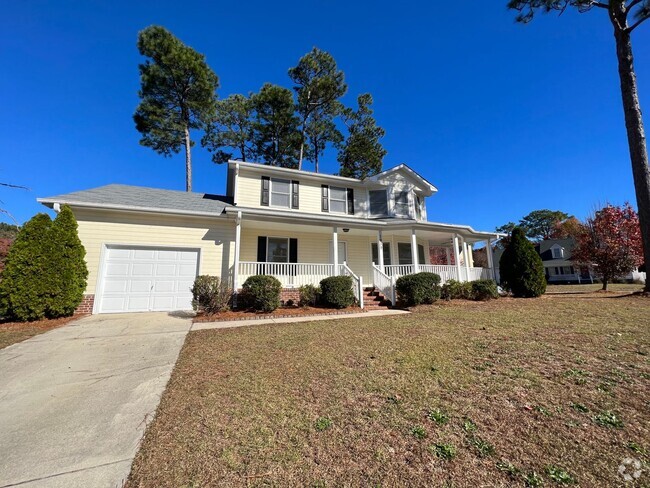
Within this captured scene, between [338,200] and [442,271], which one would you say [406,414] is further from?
[338,200]

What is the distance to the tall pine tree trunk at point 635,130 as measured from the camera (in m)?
11.2

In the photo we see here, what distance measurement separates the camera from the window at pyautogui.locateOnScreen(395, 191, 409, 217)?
15.6 m

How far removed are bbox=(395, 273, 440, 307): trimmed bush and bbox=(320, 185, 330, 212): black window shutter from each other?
597cm

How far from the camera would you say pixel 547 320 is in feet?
22.1

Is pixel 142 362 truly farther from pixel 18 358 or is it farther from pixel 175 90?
pixel 175 90

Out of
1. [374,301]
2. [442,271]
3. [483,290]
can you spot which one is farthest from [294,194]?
[483,290]

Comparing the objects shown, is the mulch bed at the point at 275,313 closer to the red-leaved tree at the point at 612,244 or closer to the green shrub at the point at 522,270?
the green shrub at the point at 522,270

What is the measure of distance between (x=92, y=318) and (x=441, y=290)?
12.3 m

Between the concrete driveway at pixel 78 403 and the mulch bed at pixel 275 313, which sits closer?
the concrete driveway at pixel 78 403

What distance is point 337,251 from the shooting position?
1275 centimetres

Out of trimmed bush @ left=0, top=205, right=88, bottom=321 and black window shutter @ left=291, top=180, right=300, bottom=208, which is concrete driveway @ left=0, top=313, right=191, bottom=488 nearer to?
trimmed bush @ left=0, top=205, right=88, bottom=321

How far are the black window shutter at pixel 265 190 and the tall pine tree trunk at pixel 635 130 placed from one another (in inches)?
628

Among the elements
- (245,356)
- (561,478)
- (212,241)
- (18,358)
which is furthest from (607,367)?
(212,241)

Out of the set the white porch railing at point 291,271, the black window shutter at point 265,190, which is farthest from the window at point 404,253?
the black window shutter at point 265,190
